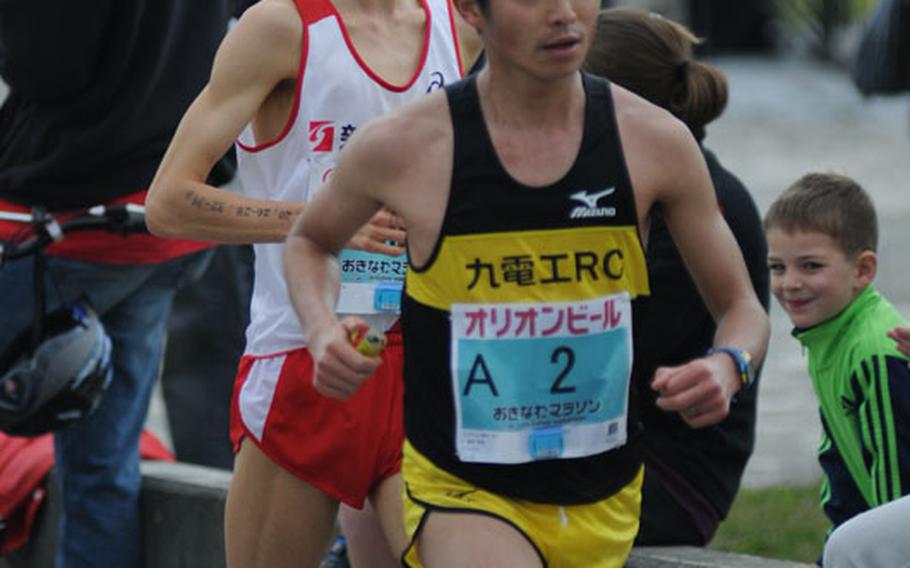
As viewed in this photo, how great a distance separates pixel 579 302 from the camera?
3.64 m

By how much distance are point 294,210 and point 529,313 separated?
85 centimetres

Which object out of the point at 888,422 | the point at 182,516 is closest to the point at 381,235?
the point at 888,422

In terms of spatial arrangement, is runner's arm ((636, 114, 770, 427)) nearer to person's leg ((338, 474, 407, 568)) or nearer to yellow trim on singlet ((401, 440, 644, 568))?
yellow trim on singlet ((401, 440, 644, 568))

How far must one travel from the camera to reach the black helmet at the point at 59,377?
18.1ft

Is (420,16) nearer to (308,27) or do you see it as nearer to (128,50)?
(308,27)

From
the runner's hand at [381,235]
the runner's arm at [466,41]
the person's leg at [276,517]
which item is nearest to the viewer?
the runner's hand at [381,235]

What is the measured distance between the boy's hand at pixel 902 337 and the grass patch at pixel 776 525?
1.93 m

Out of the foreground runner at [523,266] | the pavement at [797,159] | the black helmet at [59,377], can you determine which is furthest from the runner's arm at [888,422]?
the black helmet at [59,377]

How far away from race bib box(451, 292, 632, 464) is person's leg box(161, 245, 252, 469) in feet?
12.0

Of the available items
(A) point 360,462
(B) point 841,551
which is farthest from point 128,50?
(B) point 841,551

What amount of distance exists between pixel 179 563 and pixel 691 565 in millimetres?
1943

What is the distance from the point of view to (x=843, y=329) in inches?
182

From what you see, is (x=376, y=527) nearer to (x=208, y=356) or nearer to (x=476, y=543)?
(x=476, y=543)

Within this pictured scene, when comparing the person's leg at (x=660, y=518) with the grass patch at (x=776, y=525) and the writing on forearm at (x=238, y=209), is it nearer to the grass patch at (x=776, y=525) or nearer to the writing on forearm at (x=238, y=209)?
the grass patch at (x=776, y=525)
